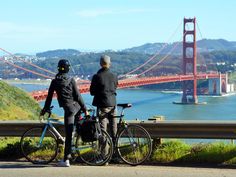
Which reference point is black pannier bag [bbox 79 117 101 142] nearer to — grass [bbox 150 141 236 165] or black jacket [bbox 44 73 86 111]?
black jacket [bbox 44 73 86 111]

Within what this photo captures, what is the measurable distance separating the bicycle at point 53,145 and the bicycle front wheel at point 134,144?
22cm

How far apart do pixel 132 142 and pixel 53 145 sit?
3.91 ft

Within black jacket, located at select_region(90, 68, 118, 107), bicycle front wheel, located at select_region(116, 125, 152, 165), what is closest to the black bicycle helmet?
black jacket, located at select_region(90, 68, 118, 107)

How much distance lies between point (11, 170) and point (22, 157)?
36.3 inches

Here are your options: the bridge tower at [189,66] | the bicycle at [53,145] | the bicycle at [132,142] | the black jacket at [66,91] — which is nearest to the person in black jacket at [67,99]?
the black jacket at [66,91]

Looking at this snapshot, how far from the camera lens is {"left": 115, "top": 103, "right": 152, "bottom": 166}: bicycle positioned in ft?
22.7

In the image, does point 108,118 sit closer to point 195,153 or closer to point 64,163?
point 64,163

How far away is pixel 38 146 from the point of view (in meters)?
7.38

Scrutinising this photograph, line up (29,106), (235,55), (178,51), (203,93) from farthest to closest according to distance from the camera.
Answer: (235,55), (178,51), (203,93), (29,106)

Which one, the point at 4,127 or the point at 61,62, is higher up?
the point at 61,62

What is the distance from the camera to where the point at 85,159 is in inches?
279

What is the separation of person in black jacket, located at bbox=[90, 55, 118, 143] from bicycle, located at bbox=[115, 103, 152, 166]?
9cm

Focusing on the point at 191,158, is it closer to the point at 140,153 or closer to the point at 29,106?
the point at 140,153

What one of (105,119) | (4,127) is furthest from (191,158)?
(4,127)
